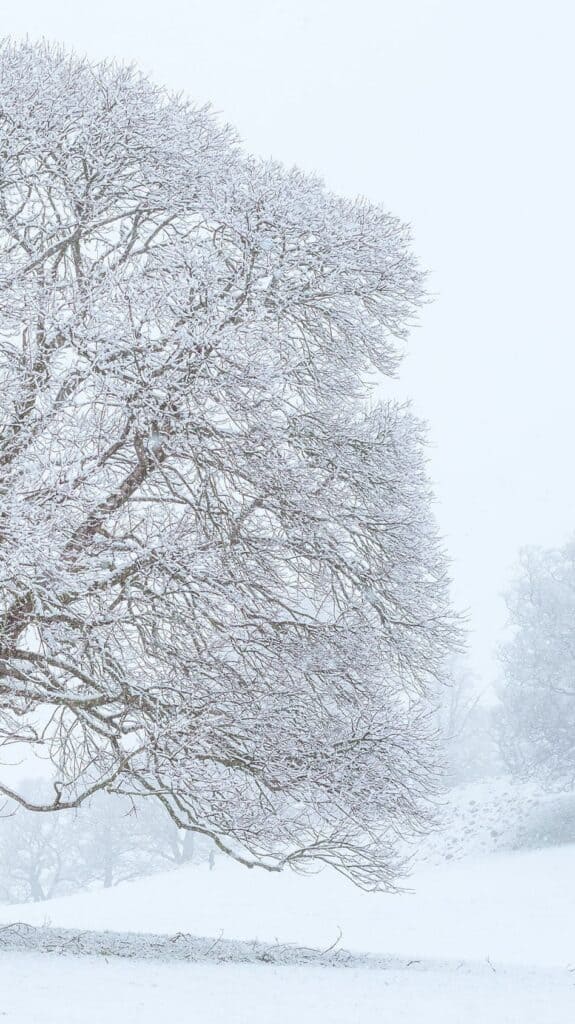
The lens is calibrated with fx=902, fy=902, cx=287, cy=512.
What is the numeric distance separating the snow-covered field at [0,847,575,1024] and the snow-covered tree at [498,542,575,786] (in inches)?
150

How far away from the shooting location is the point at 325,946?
59.1 ft

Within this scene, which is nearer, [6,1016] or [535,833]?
[6,1016]

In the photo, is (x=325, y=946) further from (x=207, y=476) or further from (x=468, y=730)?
(x=468, y=730)

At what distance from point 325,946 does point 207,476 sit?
1284 centimetres

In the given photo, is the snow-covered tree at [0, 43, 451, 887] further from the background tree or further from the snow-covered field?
the background tree

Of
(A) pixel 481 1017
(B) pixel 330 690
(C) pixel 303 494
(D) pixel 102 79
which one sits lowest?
(A) pixel 481 1017

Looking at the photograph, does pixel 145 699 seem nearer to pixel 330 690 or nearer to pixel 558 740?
pixel 330 690

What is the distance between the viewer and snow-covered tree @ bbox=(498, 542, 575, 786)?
99.8 ft

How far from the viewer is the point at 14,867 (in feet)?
146

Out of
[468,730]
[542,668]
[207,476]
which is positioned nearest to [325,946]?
[207,476]

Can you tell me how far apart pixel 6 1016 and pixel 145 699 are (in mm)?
2839

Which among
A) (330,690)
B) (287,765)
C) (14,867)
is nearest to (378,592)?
(330,690)

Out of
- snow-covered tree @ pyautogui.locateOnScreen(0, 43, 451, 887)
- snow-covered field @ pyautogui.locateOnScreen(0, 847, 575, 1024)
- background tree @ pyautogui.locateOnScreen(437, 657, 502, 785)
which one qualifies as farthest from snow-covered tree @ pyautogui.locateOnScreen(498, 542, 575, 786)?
snow-covered tree @ pyautogui.locateOnScreen(0, 43, 451, 887)

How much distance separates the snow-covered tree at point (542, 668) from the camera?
30.4 metres
